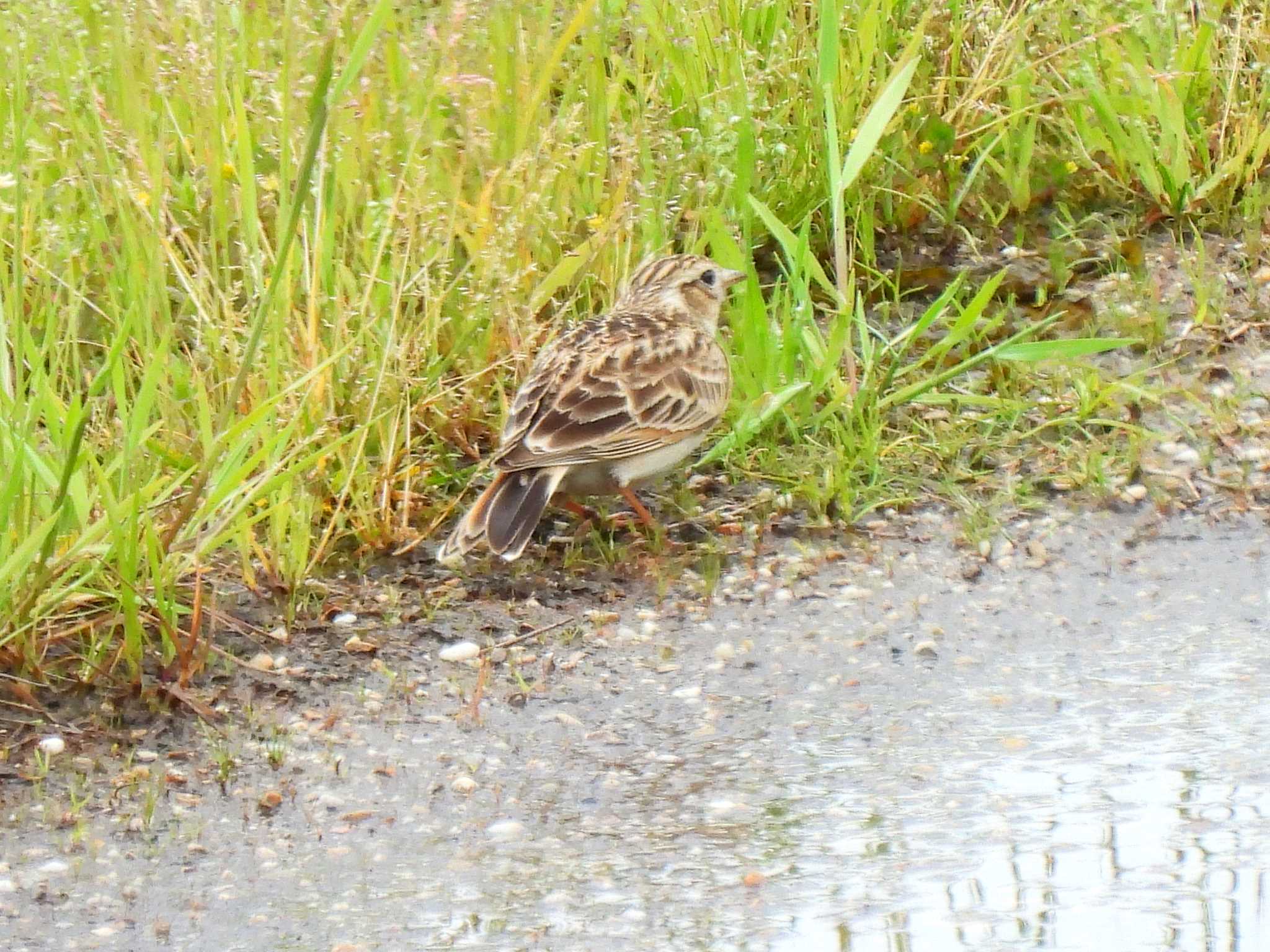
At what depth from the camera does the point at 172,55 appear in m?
6.11

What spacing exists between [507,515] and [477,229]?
1.06 meters

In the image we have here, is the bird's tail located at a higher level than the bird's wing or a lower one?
lower

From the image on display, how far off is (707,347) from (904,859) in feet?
8.47

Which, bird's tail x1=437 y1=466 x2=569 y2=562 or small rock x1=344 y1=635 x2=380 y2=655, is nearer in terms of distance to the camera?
small rock x1=344 y1=635 x2=380 y2=655

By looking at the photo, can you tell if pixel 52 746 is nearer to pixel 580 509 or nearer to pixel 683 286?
pixel 580 509

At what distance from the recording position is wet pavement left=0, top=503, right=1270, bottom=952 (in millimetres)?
3898

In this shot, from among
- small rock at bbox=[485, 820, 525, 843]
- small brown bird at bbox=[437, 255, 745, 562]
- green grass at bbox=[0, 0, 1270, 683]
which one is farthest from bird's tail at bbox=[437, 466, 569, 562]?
small rock at bbox=[485, 820, 525, 843]

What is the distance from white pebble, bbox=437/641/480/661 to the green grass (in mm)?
490

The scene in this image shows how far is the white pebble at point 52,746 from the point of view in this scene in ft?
15.3

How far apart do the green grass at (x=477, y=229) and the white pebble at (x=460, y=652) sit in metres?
0.49

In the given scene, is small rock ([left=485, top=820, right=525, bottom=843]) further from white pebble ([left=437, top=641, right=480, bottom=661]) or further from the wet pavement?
white pebble ([left=437, top=641, right=480, bottom=661])

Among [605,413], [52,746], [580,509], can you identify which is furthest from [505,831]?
[580,509]

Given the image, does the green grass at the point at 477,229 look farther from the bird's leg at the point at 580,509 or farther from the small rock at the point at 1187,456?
the bird's leg at the point at 580,509

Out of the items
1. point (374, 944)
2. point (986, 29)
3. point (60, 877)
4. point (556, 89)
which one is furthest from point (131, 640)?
point (986, 29)
